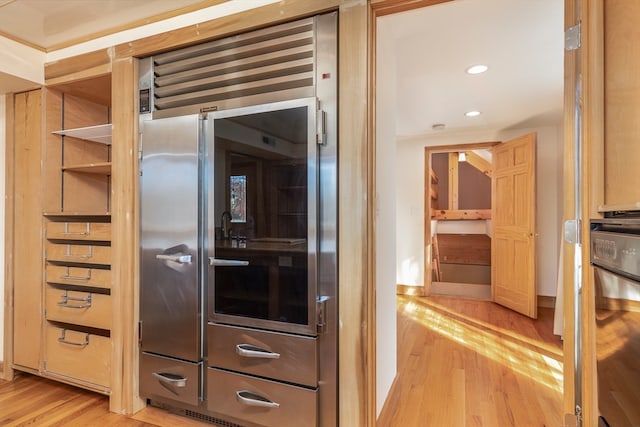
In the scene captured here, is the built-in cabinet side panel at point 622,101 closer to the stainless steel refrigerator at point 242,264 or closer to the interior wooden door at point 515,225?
the stainless steel refrigerator at point 242,264

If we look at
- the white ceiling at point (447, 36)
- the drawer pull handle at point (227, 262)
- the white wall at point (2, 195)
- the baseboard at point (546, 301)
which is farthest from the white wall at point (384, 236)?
the baseboard at point (546, 301)

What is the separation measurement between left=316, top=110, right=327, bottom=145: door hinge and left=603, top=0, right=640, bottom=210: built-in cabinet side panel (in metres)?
1.02

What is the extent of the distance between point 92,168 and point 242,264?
4.67ft

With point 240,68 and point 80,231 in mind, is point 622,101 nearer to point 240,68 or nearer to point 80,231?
point 240,68

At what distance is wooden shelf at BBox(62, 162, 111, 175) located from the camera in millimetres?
2112

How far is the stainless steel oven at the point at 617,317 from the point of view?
789 mm

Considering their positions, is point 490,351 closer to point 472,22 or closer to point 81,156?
point 472,22

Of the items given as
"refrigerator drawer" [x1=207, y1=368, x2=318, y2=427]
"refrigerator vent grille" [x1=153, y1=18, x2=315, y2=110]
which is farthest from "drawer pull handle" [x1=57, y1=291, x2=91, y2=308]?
"refrigerator vent grille" [x1=153, y1=18, x2=315, y2=110]

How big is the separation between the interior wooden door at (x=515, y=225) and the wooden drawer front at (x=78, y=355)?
4028 millimetres

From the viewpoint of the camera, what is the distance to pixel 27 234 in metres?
2.23

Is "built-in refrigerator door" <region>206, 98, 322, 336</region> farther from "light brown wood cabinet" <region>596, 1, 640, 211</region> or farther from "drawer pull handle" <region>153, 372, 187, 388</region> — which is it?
"light brown wood cabinet" <region>596, 1, 640, 211</region>

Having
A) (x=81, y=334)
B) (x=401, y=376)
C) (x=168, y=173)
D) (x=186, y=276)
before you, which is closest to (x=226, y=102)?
(x=168, y=173)

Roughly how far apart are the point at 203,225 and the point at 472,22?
1.94 meters

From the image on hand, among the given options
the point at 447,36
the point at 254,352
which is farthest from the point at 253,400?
the point at 447,36
